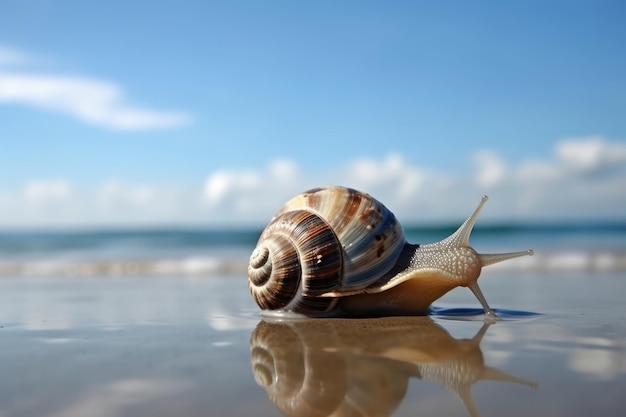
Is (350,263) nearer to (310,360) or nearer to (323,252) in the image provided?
(323,252)

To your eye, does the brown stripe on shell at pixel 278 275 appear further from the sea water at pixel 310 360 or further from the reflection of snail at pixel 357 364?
the reflection of snail at pixel 357 364

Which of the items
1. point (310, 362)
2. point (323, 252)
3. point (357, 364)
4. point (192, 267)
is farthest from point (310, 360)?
point (192, 267)

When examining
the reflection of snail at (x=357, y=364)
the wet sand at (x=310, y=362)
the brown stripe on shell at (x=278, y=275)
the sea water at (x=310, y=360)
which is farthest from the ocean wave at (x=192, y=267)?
the reflection of snail at (x=357, y=364)

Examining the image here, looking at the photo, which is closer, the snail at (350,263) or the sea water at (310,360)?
the sea water at (310,360)

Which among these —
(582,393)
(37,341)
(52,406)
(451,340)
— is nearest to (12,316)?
(37,341)

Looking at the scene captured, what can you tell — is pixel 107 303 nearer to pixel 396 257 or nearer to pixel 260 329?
pixel 260 329

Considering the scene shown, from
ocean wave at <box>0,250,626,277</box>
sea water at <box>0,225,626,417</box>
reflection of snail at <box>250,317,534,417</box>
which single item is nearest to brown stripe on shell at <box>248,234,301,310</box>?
sea water at <box>0,225,626,417</box>

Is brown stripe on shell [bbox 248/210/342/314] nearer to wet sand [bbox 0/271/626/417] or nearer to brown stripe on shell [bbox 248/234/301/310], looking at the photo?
brown stripe on shell [bbox 248/234/301/310]
